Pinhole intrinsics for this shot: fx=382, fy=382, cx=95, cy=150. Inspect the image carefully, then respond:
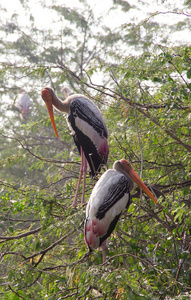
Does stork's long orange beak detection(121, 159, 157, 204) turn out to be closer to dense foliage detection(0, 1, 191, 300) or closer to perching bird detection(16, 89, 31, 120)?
dense foliage detection(0, 1, 191, 300)

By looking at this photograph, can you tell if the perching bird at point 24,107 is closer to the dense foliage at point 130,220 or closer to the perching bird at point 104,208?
the dense foliage at point 130,220

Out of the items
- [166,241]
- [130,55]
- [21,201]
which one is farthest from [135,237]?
[130,55]

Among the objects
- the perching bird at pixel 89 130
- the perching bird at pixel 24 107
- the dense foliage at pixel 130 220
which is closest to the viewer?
the dense foliage at pixel 130 220

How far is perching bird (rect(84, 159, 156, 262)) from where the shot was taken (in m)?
3.02

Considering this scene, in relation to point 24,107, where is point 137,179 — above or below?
below

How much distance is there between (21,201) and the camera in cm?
354

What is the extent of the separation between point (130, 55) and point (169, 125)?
1.04 m

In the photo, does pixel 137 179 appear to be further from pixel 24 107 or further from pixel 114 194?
pixel 24 107

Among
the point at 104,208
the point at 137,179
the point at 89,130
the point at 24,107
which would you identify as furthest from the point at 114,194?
the point at 24,107

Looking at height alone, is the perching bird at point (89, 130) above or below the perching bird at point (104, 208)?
above

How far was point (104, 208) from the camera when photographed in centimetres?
306

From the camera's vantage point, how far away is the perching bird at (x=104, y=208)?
9.92ft

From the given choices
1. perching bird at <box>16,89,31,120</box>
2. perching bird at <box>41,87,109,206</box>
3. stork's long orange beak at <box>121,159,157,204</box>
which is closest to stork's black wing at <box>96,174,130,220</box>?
stork's long orange beak at <box>121,159,157,204</box>

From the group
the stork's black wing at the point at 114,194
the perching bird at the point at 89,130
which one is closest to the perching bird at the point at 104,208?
the stork's black wing at the point at 114,194
